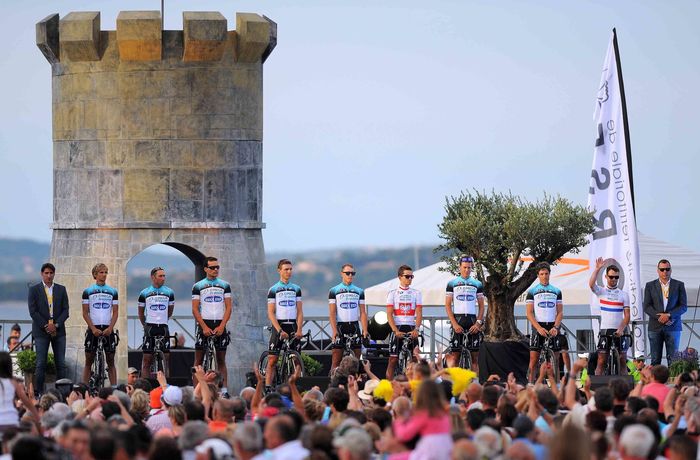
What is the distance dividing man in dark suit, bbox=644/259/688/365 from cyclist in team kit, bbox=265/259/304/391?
5.05m

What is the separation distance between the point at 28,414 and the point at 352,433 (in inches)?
216

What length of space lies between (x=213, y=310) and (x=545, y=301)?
4.82 metres

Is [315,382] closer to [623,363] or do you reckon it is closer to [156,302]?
[156,302]

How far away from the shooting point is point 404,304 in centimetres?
2370

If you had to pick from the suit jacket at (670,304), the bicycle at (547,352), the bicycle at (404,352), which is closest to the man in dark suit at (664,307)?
the suit jacket at (670,304)

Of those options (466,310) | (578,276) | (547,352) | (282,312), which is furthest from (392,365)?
(578,276)

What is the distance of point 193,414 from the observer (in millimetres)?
14156

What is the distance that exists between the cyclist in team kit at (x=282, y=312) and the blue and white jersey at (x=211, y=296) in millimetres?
722

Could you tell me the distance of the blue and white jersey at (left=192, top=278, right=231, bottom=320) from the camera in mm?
23594

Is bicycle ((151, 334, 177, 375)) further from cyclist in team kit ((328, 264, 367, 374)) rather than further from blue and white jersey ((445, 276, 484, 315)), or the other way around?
blue and white jersey ((445, 276, 484, 315))

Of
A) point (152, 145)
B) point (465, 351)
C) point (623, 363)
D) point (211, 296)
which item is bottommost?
point (623, 363)

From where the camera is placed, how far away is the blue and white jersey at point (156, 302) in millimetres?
23828

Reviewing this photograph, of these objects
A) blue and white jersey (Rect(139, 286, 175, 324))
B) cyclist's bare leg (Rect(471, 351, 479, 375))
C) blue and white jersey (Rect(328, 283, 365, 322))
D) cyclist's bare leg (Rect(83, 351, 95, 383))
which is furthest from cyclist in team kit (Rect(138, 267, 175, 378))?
cyclist's bare leg (Rect(471, 351, 479, 375))

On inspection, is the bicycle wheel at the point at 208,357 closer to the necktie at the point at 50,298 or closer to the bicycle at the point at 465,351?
the necktie at the point at 50,298
